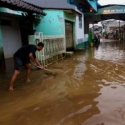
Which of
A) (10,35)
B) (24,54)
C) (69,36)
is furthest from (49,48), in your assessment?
(69,36)

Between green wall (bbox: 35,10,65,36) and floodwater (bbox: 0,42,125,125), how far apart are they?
643 cm

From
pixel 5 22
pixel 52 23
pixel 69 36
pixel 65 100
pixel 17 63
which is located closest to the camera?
pixel 65 100

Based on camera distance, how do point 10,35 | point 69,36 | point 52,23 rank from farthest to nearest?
point 69,36 → point 52,23 → point 10,35

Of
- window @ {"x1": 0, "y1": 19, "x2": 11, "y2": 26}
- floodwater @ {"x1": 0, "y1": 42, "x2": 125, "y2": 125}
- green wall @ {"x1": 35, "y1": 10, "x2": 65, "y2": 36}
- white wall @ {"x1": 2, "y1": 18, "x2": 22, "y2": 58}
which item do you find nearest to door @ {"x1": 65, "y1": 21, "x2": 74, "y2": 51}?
green wall @ {"x1": 35, "y1": 10, "x2": 65, "y2": 36}

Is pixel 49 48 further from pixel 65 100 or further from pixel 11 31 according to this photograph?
pixel 65 100

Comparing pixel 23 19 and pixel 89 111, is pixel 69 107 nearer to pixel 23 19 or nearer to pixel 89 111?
pixel 89 111

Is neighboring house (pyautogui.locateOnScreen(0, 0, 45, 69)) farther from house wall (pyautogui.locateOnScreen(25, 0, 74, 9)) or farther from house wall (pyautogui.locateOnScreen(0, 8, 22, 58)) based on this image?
house wall (pyautogui.locateOnScreen(25, 0, 74, 9))

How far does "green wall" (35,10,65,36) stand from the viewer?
41.5 feet

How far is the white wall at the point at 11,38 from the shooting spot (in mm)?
11778

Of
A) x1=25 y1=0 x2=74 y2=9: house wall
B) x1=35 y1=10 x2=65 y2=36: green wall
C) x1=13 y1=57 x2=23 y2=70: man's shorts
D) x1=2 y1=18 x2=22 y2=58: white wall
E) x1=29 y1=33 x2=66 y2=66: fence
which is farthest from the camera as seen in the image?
x1=35 y1=10 x2=65 y2=36: green wall

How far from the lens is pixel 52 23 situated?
12836 mm

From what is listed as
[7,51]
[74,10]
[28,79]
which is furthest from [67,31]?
[28,79]

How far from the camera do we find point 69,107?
409 cm

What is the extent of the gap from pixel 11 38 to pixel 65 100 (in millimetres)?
9169
